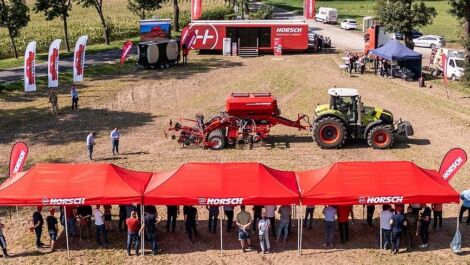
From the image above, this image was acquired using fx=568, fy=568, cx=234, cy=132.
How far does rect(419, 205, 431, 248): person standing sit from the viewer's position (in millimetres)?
14656

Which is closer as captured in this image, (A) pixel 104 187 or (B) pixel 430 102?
(A) pixel 104 187

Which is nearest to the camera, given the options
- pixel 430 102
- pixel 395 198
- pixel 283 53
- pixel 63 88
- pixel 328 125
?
pixel 395 198

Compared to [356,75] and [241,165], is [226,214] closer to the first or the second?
[241,165]

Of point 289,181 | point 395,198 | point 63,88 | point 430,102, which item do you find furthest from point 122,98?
point 395,198

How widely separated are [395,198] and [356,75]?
24225 millimetres

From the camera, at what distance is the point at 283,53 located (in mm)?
45188

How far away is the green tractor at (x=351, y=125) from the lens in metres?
22.7

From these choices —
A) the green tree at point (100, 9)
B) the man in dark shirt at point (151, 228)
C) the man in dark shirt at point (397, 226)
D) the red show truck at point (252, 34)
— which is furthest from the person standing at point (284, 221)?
the green tree at point (100, 9)

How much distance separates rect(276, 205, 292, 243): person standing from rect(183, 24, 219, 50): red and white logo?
99.2ft

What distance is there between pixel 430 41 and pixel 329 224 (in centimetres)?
4018

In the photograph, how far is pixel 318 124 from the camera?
22.8 meters

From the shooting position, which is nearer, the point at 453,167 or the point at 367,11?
the point at 453,167

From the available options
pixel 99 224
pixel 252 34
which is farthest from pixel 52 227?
pixel 252 34

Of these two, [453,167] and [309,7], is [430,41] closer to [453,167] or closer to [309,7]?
[309,7]
